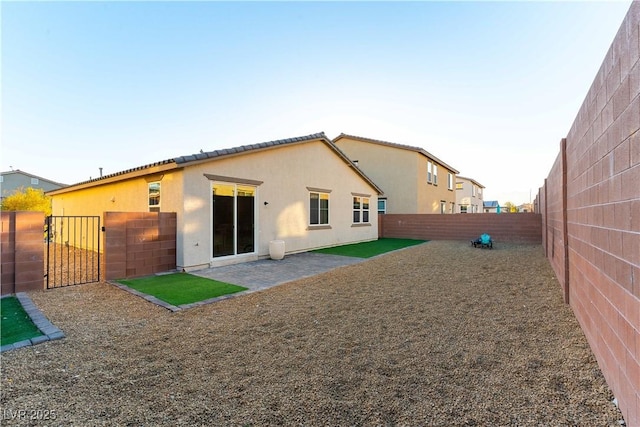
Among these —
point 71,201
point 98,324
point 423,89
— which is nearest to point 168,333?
point 98,324

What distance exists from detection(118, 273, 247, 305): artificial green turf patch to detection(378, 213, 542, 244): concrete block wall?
52.0 ft

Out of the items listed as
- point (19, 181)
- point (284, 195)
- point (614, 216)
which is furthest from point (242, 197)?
point (19, 181)

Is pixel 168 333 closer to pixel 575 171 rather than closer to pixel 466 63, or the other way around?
pixel 575 171

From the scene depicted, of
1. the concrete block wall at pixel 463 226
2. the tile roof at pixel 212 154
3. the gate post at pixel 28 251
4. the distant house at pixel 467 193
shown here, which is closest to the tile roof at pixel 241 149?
the tile roof at pixel 212 154

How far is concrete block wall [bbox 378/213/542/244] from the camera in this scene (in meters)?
17.5

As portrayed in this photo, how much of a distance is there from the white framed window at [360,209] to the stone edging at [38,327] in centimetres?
1438

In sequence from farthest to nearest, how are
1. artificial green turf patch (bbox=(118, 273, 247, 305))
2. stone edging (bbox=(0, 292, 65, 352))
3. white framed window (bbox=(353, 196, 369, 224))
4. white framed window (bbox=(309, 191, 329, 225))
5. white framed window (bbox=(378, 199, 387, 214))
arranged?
white framed window (bbox=(378, 199, 387, 214)), white framed window (bbox=(353, 196, 369, 224)), white framed window (bbox=(309, 191, 329, 225)), artificial green turf patch (bbox=(118, 273, 247, 305)), stone edging (bbox=(0, 292, 65, 352))

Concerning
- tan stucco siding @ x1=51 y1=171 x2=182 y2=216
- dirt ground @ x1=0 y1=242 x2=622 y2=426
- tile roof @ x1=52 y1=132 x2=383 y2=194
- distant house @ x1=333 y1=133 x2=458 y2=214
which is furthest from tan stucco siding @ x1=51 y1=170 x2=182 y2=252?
distant house @ x1=333 y1=133 x2=458 y2=214

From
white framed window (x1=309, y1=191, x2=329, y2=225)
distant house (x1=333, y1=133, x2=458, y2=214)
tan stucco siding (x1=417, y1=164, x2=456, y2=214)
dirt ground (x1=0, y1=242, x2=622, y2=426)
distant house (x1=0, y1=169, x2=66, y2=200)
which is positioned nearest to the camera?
dirt ground (x1=0, y1=242, x2=622, y2=426)

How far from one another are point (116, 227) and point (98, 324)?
144 inches

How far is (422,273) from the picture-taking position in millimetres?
8844

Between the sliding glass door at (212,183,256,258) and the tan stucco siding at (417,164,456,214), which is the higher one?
the tan stucco siding at (417,164,456,214)

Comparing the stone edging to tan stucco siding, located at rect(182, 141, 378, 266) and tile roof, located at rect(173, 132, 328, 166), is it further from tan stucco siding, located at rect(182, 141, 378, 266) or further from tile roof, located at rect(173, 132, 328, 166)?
tile roof, located at rect(173, 132, 328, 166)

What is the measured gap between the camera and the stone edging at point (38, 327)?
402 centimetres
